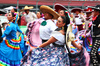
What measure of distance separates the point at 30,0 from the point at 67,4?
2.68m

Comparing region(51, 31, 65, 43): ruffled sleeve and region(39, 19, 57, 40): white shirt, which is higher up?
region(51, 31, 65, 43): ruffled sleeve

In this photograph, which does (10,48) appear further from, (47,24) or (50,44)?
(50,44)

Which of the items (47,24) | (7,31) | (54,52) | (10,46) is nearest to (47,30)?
(47,24)

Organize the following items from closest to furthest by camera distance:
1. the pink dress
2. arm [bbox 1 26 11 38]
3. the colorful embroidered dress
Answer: the colorful embroidered dress
arm [bbox 1 26 11 38]
the pink dress

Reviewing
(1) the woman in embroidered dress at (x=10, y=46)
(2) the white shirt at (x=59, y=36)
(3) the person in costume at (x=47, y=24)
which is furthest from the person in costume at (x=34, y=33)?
(2) the white shirt at (x=59, y=36)

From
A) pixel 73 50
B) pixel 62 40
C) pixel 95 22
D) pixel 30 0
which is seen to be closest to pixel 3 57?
pixel 73 50

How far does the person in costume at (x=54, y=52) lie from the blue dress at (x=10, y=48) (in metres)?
1.92

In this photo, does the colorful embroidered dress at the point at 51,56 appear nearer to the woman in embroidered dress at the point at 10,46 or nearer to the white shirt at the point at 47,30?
the white shirt at the point at 47,30

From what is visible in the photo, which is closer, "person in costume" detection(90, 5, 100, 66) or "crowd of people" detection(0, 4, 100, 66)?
"crowd of people" detection(0, 4, 100, 66)

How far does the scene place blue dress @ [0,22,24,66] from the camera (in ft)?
17.2

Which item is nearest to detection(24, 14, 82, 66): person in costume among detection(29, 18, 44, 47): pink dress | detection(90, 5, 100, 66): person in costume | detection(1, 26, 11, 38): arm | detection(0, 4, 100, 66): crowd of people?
detection(0, 4, 100, 66): crowd of people

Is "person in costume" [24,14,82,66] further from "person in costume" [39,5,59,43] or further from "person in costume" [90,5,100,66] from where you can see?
"person in costume" [90,5,100,66]

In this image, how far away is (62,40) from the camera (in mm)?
3398

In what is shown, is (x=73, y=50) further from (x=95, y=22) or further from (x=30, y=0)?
(x=30, y=0)
